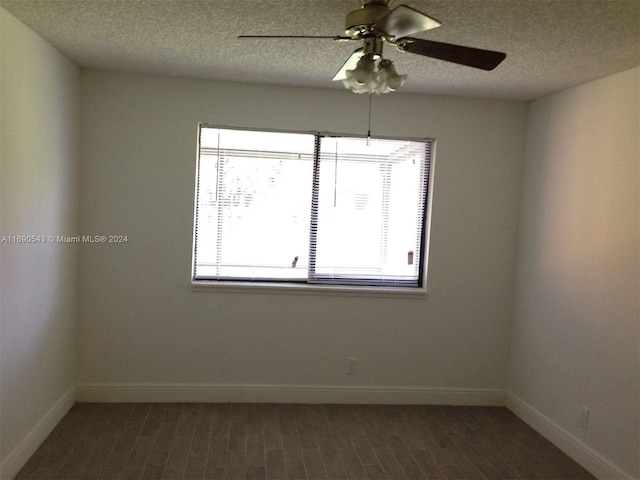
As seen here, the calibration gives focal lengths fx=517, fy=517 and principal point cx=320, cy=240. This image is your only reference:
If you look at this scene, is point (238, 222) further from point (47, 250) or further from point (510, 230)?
point (510, 230)

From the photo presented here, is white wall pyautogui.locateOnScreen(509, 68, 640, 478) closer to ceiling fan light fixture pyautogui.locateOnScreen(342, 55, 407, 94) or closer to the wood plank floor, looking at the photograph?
the wood plank floor

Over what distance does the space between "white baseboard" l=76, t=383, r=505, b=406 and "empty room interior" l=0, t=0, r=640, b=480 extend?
2 centimetres

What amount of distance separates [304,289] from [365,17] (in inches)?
93.2

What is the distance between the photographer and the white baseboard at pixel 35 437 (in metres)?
2.70

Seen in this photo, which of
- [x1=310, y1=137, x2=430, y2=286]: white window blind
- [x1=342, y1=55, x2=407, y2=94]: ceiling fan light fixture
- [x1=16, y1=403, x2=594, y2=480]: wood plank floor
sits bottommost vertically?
[x1=16, y1=403, x2=594, y2=480]: wood plank floor

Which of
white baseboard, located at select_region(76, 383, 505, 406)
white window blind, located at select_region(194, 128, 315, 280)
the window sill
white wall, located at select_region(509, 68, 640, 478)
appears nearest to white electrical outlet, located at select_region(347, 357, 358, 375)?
white baseboard, located at select_region(76, 383, 505, 406)

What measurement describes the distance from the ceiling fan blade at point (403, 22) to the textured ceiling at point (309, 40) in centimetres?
33

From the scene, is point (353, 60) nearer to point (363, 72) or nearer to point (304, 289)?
point (363, 72)

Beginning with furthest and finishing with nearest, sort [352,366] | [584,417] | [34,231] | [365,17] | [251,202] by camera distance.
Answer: [352,366]
[251,202]
[584,417]
[34,231]
[365,17]

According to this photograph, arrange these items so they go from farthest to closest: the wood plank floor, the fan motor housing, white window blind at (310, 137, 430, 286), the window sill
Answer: white window blind at (310, 137, 430, 286) → the window sill → the wood plank floor → the fan motor housing

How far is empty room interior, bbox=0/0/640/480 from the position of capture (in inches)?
112

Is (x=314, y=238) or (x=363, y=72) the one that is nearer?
(x=363, y=72)

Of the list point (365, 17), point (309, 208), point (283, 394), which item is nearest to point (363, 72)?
point (365, 17)

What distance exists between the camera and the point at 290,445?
329 cm
